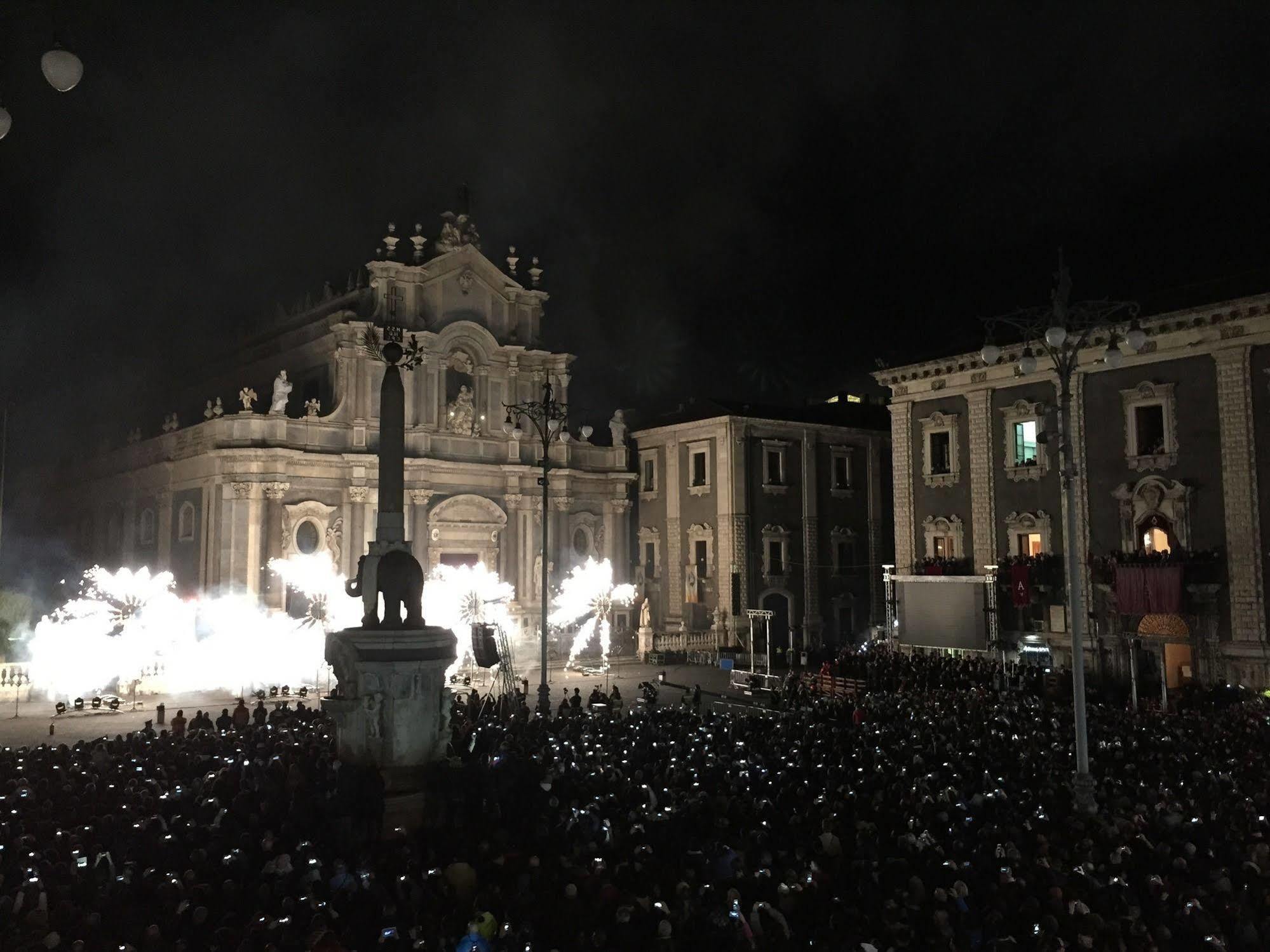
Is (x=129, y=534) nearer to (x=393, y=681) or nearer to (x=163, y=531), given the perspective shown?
(x=163, y=531)

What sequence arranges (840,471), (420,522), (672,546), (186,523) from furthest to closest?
(840,471) → (672,546) → (420,522) → (186,523)

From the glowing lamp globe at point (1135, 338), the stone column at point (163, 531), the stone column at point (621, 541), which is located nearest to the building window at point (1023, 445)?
the glowing lamp globe at point (1135, 338)

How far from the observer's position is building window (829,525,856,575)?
153 ft

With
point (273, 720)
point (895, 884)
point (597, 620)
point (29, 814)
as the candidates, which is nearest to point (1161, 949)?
point (895, 884)

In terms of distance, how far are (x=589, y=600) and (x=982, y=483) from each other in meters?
17.9

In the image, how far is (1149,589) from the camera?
2933 cm

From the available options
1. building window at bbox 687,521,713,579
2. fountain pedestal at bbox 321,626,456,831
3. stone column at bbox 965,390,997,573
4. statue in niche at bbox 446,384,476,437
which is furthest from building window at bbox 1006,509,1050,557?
statue in niche at bbox 446,384,476,437

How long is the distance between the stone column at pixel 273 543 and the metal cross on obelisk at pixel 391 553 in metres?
20.2

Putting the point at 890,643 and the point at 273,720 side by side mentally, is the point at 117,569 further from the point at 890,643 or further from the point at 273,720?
the point at 890,643

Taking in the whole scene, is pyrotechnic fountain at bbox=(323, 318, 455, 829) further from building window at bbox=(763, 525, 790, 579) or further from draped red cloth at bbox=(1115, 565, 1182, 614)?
building window at bbox=(763, 525, 790, 579)

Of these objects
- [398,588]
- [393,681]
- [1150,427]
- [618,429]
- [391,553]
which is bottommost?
[393,681]

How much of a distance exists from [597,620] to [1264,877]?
34.0m

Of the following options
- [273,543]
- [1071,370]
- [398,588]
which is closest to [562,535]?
[273,543]

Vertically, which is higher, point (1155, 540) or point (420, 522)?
point (420, 522)
